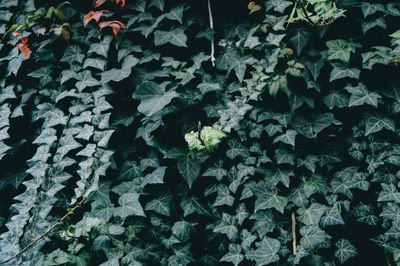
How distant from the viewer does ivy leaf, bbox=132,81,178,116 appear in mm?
2061

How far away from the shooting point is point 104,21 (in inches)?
91.7

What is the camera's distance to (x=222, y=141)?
2.16m

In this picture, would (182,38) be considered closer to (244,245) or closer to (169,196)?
(169,196)

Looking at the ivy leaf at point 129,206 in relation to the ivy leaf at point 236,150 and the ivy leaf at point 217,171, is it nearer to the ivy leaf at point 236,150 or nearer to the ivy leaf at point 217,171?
the ivy leaf at point 217,171

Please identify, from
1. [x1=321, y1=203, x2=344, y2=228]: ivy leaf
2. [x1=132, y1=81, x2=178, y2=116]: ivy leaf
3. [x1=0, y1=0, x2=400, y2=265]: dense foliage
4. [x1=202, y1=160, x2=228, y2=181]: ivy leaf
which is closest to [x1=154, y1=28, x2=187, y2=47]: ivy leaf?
[x1=0, y1=0, x2=400, y2=265]: dense foliage

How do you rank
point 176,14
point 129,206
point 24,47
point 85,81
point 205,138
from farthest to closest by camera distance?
point 24,47 < point 85,81 < point 176,14 < point 129,206 < point 205,138

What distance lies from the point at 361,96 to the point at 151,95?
1357mm

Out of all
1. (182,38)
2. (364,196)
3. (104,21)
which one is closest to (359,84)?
(364,196)

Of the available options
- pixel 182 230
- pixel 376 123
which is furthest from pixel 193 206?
pixel 376 123

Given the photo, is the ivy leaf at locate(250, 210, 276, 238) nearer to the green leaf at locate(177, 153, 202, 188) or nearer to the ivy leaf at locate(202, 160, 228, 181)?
the ivy leaf at locate(202, 160, 228, 181)

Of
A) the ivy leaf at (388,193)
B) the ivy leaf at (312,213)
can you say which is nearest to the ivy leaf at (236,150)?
the ivy leaf at (312,213)

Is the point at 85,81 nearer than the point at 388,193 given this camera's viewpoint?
No

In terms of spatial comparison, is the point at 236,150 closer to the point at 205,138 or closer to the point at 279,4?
the point at 205,138

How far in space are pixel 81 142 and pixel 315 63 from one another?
68.5 inches
